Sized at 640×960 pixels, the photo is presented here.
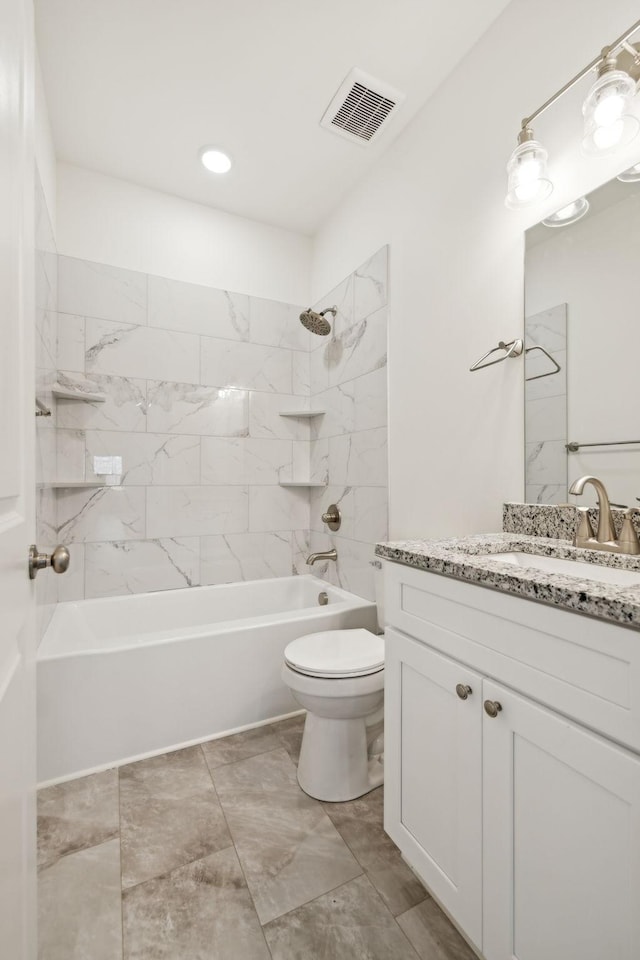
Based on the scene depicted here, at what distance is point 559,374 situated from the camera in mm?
1331

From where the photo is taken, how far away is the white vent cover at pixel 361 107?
178 cm

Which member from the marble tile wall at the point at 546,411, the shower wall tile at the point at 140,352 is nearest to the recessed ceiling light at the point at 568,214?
the marble tile wall at the point at 546,411

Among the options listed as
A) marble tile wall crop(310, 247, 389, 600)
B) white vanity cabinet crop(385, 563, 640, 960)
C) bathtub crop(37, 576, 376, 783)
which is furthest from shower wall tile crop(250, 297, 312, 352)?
white vanity cabinet crop(385, 563, 640, 960)

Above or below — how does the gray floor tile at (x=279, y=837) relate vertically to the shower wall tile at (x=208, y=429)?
below

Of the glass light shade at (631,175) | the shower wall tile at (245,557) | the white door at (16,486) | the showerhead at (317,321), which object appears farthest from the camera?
the shower wall tile at (245,557)

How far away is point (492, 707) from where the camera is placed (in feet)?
2.73

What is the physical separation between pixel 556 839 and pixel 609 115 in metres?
1.61

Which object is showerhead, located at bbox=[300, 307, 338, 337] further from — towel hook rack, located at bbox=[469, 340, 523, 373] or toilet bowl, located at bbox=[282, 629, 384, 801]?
toilet bowl, located at bbox=[282, 629, 384, 801]

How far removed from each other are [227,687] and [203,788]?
0.40 m

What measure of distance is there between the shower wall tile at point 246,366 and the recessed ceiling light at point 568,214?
5.80ft

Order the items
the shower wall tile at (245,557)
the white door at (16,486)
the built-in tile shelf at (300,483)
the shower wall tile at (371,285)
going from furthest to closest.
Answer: the built-in tile shelf at (300,483)
the shower wall tile at (245,557)
the shower wall tile at (371,285)
the white door at (16,486)

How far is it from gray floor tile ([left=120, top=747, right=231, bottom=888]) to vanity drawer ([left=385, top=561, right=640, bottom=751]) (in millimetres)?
968

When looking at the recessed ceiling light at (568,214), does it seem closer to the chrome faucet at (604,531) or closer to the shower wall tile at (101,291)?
the chrome faucet at (604,531)

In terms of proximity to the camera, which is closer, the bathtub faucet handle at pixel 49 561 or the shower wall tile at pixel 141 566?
the bathtub faucet handle at pixel 49 561
